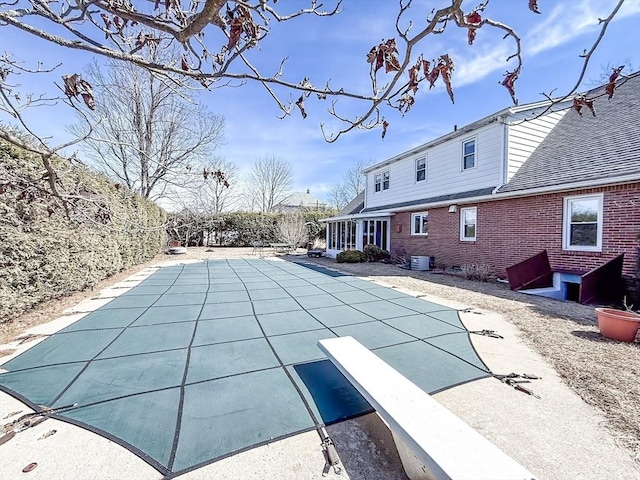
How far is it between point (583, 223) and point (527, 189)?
161cm

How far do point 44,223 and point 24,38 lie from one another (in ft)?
11.8

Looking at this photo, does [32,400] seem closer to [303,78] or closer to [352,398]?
[352,398]

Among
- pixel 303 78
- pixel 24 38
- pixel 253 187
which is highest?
pixel 253 187

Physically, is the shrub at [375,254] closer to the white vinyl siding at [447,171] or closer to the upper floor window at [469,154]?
the white vinyl siding at [447,171]

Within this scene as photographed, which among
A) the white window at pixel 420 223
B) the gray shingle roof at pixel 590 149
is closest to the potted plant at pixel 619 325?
the gray shingle roof at pixel 590 149

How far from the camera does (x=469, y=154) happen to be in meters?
11.2

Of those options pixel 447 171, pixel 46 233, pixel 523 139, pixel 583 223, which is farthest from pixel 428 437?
pixel 447 171

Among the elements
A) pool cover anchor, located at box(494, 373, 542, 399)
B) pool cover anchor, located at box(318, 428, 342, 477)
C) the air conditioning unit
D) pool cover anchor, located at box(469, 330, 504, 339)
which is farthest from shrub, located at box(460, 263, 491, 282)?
pool cover anchor, located at box(318, 428, 342, 477)

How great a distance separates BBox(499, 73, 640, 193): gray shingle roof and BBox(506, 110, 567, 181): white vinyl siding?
184 millimetres

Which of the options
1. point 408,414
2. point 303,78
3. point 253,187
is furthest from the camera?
point 253,187

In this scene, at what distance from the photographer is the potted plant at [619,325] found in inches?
163

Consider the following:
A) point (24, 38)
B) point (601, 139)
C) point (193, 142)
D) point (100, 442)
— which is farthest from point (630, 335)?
point (193, 142)

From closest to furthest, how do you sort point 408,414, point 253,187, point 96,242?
point 408,414 → point 96,242 → point 253,187

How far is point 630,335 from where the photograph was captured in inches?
164
